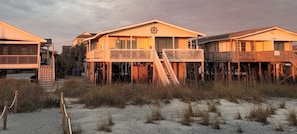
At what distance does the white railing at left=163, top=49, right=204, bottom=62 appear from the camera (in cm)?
2664

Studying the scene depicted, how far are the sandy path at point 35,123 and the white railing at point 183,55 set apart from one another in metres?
14.6

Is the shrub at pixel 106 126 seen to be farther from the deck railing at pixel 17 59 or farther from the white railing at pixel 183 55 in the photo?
the deck railing at pixel 17 59

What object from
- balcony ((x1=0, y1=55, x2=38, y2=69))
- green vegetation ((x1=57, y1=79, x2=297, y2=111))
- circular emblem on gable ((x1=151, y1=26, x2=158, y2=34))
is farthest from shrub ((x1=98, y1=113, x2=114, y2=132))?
balcony ((x1=0, y1=55, x2=38, y2=69))

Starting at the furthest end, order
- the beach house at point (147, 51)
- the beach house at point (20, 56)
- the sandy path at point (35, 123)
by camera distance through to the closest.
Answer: the beach house at point (20, 56), the beach house at point (147, 51), the sandy path at point (35, 123)

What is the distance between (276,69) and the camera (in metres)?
32.7

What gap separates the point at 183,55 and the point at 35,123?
1813 cm

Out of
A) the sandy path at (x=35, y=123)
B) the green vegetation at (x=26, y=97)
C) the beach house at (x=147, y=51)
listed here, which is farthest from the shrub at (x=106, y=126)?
the beach house at (x=147, y=51)

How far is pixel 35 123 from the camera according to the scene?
36.6ft

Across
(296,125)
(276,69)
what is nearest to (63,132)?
(296,125)

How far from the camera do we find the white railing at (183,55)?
1049 inches

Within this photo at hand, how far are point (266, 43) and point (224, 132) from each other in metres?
28.7

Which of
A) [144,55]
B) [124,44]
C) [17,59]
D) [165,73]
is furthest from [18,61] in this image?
[165,73]

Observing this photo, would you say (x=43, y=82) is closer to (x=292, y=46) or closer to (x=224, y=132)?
(x=224, y=132)

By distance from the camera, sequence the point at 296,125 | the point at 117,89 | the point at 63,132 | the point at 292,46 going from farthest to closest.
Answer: the point at 292,46, the point at 117,89, the point at 296,125, the point at 63,132
